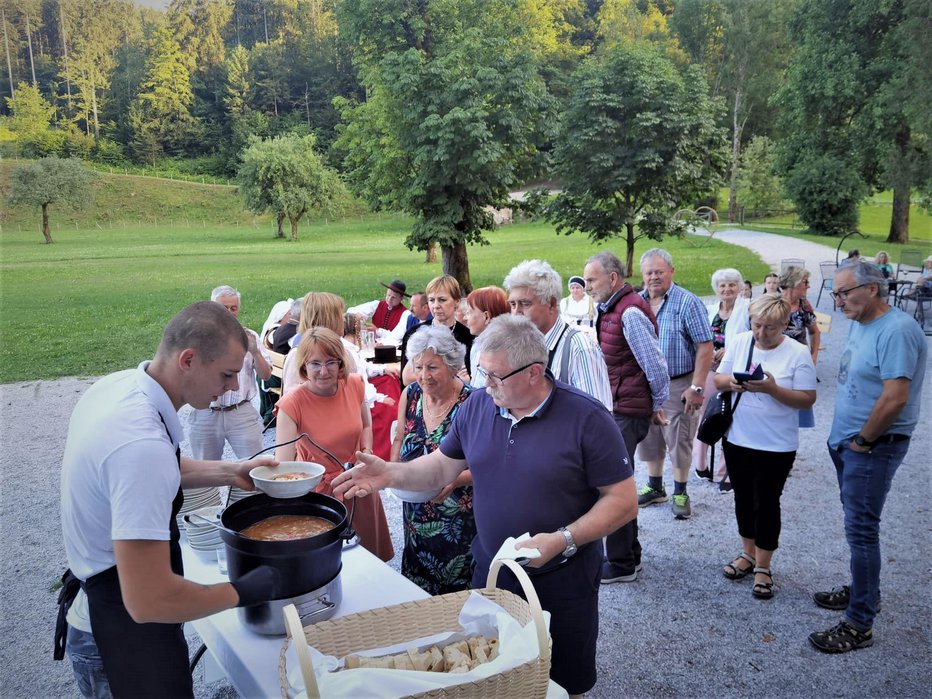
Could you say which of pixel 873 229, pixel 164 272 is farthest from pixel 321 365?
pixel 873 229

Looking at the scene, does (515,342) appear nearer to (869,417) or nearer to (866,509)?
(869,417)

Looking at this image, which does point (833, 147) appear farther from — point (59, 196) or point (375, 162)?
point (59, 196)

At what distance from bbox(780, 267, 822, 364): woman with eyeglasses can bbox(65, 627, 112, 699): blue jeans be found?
6.47 meters

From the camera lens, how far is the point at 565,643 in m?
2.38

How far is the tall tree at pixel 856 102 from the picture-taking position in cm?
2206

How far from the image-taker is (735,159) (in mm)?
30875

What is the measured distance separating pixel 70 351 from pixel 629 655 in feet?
42.6

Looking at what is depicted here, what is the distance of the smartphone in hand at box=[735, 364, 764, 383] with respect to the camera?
3.87 meters

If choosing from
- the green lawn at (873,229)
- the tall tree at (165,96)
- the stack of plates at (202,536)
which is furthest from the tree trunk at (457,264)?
the green lawn at (873,229)

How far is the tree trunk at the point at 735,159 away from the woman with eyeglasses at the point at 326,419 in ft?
103

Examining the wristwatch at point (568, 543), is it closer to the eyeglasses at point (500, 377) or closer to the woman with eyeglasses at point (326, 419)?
the eyeglasses at point (500, 377)

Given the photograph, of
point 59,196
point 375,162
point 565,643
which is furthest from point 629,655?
point 59,196

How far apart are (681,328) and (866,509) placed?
1957 millimetres

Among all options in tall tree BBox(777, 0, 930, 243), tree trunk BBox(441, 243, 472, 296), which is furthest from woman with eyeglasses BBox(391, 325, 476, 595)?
tall tree BBox(777, 0, 930, 243)
